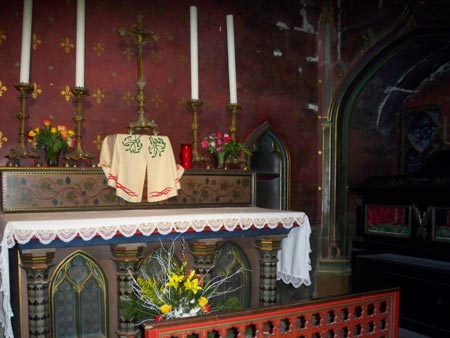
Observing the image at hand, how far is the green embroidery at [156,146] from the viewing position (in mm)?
4629

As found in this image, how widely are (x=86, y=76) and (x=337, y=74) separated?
3.44 m

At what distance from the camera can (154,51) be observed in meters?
5.21

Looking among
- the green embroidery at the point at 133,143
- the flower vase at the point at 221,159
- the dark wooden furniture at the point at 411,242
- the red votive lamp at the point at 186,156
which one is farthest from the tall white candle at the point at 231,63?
the dark wooden furniture at the point at 411,242

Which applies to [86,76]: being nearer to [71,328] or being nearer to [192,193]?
[192,193]

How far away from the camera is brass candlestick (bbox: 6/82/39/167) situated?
4145mm

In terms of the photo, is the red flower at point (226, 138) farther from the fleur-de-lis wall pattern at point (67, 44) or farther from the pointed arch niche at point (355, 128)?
the fleur-de-lis wall pattern at point (67, 44)

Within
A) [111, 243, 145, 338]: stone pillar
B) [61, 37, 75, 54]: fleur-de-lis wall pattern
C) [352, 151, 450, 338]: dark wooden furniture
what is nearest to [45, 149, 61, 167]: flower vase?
[111, 243, 145, 338]: stone pillar

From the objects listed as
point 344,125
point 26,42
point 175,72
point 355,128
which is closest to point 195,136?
point 175,72

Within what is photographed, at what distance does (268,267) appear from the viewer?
188 inches

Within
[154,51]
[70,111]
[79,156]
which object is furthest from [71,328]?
[154,51]

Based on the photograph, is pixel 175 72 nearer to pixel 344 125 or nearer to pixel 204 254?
pixel 204 254

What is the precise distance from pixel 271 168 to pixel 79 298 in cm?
316

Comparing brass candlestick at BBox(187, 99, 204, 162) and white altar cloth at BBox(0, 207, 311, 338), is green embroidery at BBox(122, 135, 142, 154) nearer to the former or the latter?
white altar cloth at BBox(0, 207, 311, 338)

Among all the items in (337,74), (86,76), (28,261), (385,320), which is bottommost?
(385,320)
